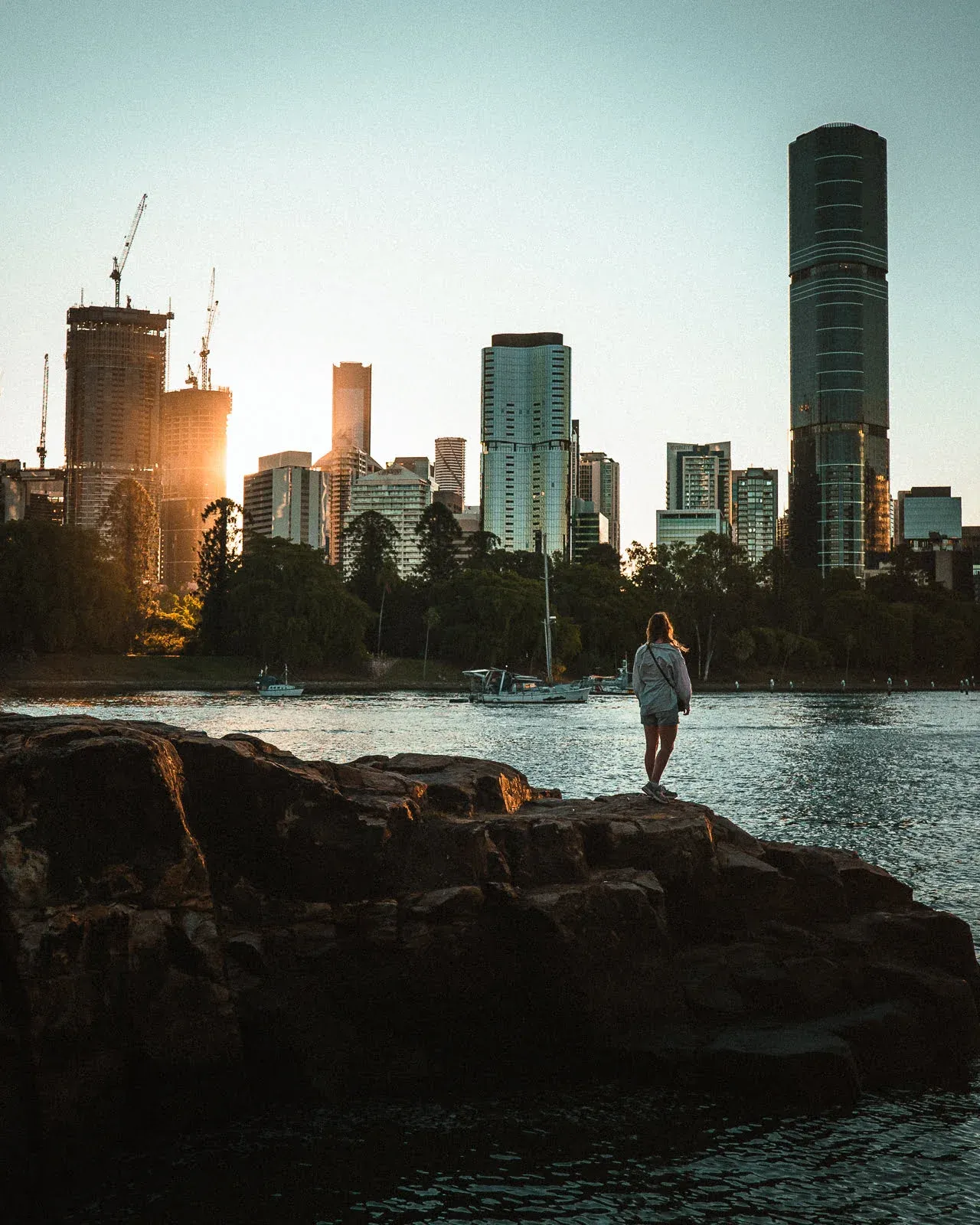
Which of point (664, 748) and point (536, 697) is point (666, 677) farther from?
point (536, 697)

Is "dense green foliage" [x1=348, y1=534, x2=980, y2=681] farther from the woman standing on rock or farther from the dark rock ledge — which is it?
the dark rock ledge

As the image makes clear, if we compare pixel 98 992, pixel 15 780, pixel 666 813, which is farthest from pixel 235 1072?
pixel 666 813

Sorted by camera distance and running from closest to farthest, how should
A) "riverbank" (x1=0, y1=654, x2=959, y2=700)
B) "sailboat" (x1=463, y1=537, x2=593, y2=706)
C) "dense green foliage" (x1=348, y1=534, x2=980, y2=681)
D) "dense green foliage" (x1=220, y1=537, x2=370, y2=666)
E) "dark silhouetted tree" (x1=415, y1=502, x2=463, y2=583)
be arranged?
"sailboat" (x1=463, y1=537, x2=593, y2=706), "riverbank" (x1=0, y1=654, x2=959, y2=700), "dense green foliage" (x1=220, y1=537, x2=370, y2=666), "dense green foliage" (x1=348, y1=534, x2=980, y2=681), "dark silhouetted tree" (x1=415, y1=502, x2=463, y2=583)

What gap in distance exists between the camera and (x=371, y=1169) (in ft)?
27.4

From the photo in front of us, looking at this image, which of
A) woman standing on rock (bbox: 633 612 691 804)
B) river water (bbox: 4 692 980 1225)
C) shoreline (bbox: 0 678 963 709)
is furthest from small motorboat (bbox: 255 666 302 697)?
river water (bbox: 4 692 980 1225)

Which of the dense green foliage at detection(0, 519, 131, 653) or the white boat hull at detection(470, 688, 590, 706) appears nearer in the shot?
the white boat hull at detection(470, 688, 590, 706)

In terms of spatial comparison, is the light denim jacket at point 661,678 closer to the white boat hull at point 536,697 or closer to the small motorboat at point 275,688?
the white boat hull at point 536,697

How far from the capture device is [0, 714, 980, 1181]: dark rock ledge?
28.6 feet

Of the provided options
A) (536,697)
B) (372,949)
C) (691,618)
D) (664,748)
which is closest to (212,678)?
(536,697)

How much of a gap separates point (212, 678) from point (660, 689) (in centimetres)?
9718

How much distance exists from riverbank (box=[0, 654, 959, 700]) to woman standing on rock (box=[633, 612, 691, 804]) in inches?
2900

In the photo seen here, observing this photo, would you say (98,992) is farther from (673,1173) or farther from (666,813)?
(666,813)

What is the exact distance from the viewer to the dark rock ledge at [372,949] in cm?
872

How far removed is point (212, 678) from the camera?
108 m
